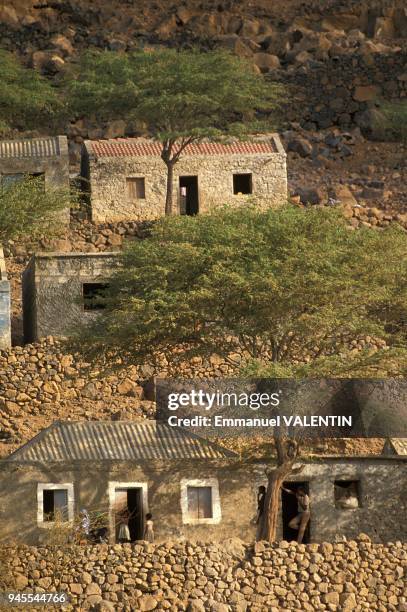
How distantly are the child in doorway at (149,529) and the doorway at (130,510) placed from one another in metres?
0.18

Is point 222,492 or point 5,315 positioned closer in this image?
point 222,492

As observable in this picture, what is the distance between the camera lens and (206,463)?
47219 mm

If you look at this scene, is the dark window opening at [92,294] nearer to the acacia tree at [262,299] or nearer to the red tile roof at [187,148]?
the acacia tree at [262,299]

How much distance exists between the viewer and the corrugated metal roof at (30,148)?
206 ft

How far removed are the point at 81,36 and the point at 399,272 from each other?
35.4 meters

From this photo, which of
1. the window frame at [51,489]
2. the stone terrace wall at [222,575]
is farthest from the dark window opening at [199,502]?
the window frame at [51,489]

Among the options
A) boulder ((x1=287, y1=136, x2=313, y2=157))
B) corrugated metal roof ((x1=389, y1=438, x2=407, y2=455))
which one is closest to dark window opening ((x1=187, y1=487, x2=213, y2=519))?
corrugated metal roof ((x1=389, y1=438, x2=407, y2=455))

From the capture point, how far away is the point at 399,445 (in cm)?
4862

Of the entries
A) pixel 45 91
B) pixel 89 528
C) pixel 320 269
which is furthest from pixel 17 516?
pixel 45 91

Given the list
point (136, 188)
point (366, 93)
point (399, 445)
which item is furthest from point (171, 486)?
point (366, 93)

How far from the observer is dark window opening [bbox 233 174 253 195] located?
208 feet

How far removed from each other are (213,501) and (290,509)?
1846 mm

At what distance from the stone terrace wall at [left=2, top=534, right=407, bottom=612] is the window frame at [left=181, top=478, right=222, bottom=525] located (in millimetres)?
1017

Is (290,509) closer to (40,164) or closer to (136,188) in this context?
(136,188)
